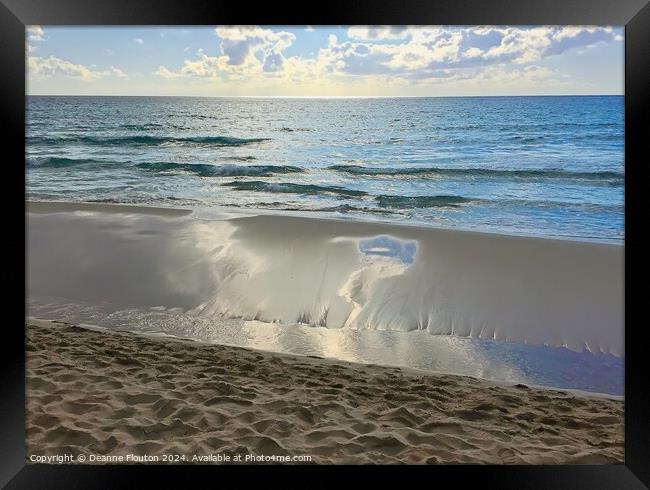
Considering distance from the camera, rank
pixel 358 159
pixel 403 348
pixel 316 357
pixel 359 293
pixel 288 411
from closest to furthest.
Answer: pixel 288 411
pixel 316 357
pixel 403 348
pixel 359 293
pixel 358 159

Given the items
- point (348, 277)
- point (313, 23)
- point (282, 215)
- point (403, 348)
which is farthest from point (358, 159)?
point (313, 23)

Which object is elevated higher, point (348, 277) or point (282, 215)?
point (282, 215)

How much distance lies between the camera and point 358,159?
44.2 ft

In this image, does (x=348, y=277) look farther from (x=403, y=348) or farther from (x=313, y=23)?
(x=313, y=23)

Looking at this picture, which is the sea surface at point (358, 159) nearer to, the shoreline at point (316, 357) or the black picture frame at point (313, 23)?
the black picture frame at point (313, 23)

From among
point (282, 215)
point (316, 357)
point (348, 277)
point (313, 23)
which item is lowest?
point (316, 357)

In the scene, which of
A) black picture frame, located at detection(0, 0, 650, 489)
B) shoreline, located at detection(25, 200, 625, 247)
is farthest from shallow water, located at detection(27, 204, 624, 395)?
black picture frame, located at detection(0, 0, 650, 489)

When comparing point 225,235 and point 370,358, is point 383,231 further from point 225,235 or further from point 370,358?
point 370,358

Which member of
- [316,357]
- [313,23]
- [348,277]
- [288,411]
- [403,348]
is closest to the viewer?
[313,23]

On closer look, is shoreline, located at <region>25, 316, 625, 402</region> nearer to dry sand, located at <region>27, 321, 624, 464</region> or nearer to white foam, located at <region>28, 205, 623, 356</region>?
dry sand, located at <region>27, 321, 624, 464</region>

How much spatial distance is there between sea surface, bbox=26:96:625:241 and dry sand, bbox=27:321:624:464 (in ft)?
5.16

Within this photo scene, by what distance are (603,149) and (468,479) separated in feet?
43.8

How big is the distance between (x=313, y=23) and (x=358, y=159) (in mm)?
11640

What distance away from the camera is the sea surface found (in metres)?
8.34
